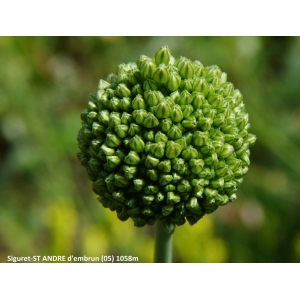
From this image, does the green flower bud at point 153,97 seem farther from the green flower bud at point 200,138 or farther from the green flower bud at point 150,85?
the green flower bud at point 200,138

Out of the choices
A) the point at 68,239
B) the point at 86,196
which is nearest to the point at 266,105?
the point at 86,196

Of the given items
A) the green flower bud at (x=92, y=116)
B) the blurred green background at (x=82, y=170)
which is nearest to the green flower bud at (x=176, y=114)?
the green flower bud at (x=92, y=116)

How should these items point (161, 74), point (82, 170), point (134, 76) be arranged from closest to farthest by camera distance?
1. point (161, 74)
2. point (134, 76)
3. point (82, 170)

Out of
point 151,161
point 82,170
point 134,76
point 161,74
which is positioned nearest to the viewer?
point 151,161

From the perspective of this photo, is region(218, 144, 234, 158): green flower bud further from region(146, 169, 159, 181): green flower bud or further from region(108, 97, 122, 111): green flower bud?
region(108, 97, 122, 111): green flower bud

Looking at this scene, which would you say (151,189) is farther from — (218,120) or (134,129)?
(218,120)

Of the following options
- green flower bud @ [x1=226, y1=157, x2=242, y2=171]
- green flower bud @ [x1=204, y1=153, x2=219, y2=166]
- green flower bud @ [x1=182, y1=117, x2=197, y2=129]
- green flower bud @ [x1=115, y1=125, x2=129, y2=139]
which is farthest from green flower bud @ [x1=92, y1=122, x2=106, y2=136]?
green flower bud @ [x1=226, y1=157, x2=242, y2=171]

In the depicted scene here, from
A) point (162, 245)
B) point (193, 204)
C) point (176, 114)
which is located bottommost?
A: point (162, 245)

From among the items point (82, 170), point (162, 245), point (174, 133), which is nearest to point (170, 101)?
point (174, 133)
